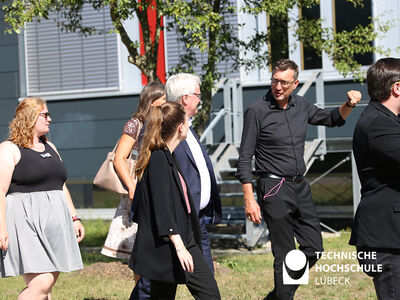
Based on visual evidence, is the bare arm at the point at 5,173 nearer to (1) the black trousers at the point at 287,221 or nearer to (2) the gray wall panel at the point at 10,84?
(1) the black trousers at the point at 287,221

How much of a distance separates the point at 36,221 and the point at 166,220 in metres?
1.33

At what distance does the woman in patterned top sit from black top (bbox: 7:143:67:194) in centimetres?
67

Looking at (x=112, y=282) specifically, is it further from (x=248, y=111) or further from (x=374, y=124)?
(x=374, y=124)

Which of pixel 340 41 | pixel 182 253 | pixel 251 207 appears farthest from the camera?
pixel 340 41

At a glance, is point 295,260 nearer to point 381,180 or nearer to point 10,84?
point 381,180

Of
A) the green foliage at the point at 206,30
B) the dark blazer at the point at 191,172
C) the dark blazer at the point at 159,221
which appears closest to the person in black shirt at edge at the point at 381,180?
the dark blazer at the point at 159,221

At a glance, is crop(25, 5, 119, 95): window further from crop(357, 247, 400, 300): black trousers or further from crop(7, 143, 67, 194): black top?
crop(357, 247, 400, 300): black trousers

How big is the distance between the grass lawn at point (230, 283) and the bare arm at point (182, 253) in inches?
105

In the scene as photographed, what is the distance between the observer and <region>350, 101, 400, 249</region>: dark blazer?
145 inches

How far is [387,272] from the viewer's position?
3.72 m

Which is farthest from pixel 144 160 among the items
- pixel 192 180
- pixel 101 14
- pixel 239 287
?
pixel 101 14

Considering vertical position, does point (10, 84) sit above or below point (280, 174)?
above

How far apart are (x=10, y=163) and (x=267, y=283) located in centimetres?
352

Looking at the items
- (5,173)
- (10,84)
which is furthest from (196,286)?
(10,84)
